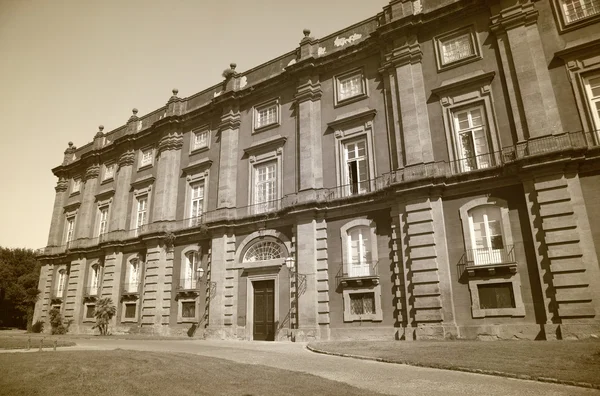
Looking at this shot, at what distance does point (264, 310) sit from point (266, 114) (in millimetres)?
12063

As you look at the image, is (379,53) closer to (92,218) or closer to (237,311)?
(237,311)

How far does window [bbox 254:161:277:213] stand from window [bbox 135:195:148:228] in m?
10.4

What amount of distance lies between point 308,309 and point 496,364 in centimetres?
1033

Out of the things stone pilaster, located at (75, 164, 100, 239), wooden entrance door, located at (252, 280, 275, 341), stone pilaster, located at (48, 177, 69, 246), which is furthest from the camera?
stone pilaster, located at (48, 177, 69, 246)

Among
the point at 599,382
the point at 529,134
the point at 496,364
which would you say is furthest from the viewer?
the point at 529,134

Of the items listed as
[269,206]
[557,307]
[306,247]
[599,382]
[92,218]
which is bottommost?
[599,382]

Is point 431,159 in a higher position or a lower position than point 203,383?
higher

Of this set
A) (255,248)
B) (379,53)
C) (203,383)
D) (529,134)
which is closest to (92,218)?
(255,248)

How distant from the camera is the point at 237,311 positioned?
2122cm

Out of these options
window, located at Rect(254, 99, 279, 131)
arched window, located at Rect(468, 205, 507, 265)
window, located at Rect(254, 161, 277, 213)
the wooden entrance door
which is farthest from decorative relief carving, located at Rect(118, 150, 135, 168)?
arched window, located at Rect(468, 205, 507, 265)

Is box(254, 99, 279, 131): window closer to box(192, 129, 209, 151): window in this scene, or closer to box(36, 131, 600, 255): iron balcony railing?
box(192, 129, 209, 151): window

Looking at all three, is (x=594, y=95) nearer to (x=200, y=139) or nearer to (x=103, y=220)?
(x=200, y=139)

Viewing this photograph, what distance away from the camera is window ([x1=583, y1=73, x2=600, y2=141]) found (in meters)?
14.3

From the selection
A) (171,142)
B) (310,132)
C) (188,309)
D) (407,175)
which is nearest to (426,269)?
(407,175)
